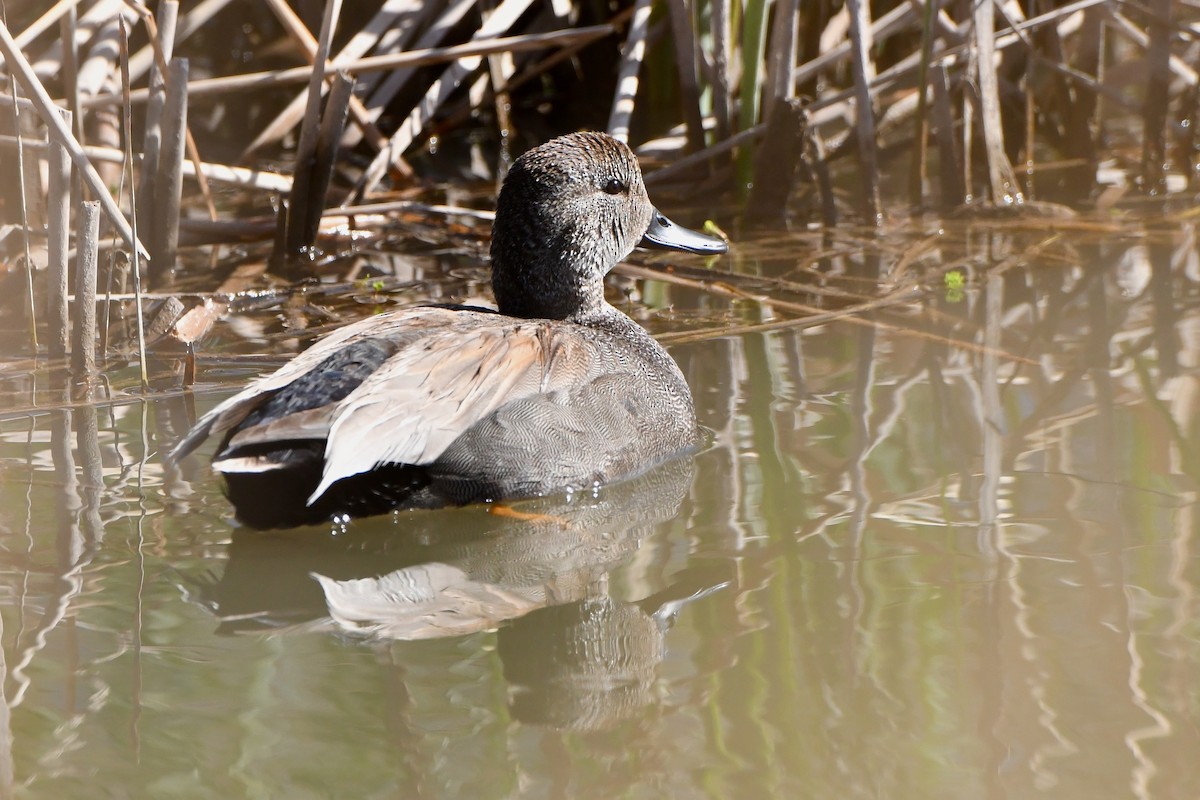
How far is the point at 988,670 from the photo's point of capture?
8.93 ft

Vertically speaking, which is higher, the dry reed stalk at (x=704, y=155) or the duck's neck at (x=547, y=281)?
the dry reed stalk at (x=704, y=155)

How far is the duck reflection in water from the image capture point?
2822mm

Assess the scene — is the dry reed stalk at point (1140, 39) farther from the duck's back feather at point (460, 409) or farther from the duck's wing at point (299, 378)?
the duck's wing at point (299, 378)

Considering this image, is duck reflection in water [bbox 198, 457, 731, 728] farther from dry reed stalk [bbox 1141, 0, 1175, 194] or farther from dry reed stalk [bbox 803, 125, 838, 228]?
dry reed stalk [bbox 1141, 0, 1175, 194]

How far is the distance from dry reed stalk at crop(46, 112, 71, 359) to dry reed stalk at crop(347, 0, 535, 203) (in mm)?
2038

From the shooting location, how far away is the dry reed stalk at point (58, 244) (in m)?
4.56

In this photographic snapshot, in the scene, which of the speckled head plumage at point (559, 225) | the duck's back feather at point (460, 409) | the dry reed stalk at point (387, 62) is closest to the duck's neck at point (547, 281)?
the speckled head plumage at point (559, 225)

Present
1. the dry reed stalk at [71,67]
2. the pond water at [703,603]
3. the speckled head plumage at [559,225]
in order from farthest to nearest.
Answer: the dry reed stalk at [71,67]
the speckled head plumage at [559,225]
the pond water at [703,603]

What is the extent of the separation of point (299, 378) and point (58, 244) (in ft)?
5.06

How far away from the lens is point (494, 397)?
142 inches

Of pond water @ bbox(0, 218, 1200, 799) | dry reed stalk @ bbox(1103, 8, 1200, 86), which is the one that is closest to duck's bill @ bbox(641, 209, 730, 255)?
pond water @ bbox(0, 218, 1200, 799)

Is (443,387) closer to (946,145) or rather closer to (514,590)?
(514,590)

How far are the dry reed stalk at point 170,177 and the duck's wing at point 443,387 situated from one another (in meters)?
2.17

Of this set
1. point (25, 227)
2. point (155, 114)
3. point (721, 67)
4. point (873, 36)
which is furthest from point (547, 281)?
point (873, 36)
